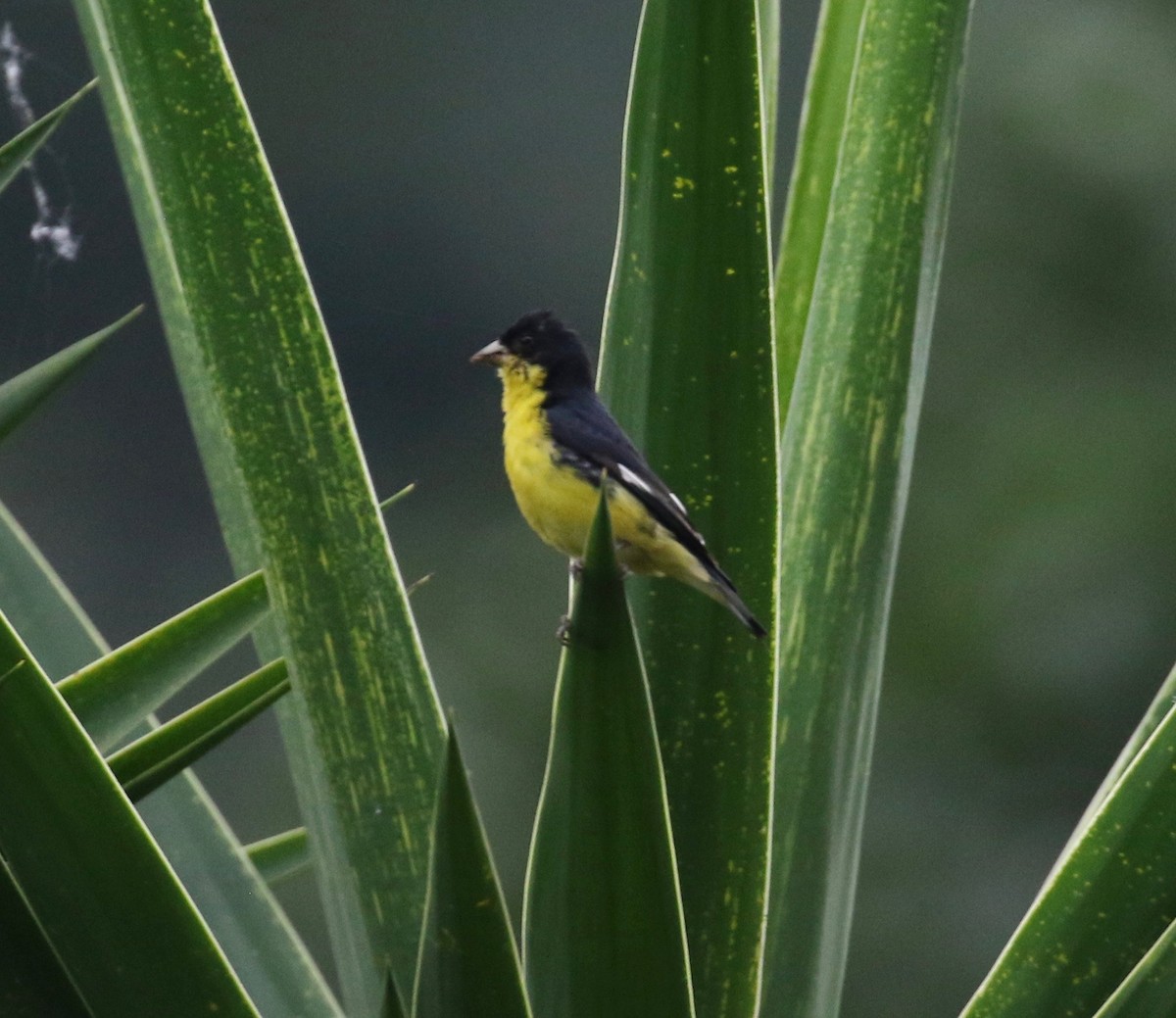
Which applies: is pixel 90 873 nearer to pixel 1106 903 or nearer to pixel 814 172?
pixel 1106 903

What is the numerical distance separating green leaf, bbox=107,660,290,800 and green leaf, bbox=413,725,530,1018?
215 millimetres

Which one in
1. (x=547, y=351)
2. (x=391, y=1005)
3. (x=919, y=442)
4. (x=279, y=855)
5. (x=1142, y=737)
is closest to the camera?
(x=391, y=1005)

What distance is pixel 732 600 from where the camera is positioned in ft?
4.52

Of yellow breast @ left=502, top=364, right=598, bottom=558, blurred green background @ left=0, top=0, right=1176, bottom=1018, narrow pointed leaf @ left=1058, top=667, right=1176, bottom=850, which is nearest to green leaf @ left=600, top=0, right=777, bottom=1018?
narrow pointed leaf @ left=1058, top=667, right=1176, bottom=850

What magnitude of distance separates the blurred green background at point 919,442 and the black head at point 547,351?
530 cm

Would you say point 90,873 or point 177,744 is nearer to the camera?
point 90,873

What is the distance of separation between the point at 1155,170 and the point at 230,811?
15.8ft

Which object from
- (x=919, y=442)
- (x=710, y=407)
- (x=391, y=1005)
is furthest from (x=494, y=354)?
(x=919, y=442)

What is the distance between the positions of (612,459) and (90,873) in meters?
0.82

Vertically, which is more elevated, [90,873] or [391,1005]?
[90,873]

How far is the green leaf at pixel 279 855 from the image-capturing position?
1.69 m

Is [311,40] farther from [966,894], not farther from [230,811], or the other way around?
[966,894]

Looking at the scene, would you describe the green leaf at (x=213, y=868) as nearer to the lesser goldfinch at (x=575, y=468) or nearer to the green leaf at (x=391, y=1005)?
the lesser goldfinch at (x=575, y=468)

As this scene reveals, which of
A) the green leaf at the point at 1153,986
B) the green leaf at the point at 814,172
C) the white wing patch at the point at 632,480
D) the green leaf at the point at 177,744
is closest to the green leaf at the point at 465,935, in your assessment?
the green leaf at the point at 177,744
